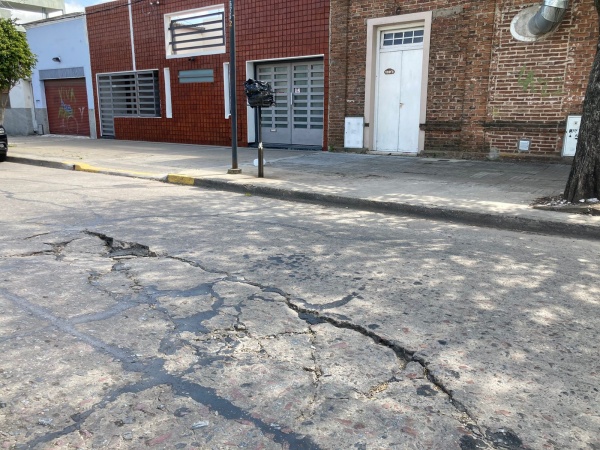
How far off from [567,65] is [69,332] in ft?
35.7

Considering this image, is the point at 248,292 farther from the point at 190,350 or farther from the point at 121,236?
the point at 121,236

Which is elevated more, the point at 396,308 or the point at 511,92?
the point at 511,92

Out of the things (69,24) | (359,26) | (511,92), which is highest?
(69,24)

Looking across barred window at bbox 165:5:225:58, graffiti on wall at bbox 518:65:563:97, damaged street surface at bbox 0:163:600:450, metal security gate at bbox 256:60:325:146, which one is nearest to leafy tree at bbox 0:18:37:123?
barred window at bbox 165:5:225:58

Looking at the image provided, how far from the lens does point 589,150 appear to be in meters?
6.58

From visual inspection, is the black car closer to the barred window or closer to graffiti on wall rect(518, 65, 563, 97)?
the barred window

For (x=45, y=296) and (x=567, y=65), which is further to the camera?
Answer: (x=567, y=65)

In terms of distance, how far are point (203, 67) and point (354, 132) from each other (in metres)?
6.13

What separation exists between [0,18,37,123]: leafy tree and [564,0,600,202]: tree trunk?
1419cm

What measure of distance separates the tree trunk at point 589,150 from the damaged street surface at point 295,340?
51.0 inches

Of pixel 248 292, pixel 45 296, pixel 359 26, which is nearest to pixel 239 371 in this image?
pixel 248 292

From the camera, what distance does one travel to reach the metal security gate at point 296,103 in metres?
14.2

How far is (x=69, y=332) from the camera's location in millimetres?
3203

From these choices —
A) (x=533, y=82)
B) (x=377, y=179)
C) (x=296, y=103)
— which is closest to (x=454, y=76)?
(x=533, y=82)
